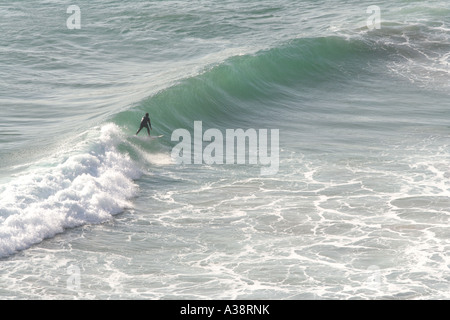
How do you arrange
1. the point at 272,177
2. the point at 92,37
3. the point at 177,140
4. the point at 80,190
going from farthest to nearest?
the point at 92,37 → the point at 177,140 → the point at 272,177 → the point at 80,190

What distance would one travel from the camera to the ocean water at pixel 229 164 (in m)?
14.6

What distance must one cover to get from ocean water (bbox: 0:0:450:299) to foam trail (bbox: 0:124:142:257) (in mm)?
46

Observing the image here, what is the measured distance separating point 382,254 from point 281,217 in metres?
2.67

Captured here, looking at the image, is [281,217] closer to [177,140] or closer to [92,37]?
[177,140]

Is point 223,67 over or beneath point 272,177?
over

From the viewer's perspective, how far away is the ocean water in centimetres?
1458

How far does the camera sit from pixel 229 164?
69.3 feet

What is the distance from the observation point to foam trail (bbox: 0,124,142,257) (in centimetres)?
1608

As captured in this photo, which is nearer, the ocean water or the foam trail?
the ocean water

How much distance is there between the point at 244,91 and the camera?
95.8 feet

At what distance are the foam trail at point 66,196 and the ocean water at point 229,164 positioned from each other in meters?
0.05

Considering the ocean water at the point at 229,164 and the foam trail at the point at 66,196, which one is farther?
the foam trail at the point at 66,196
